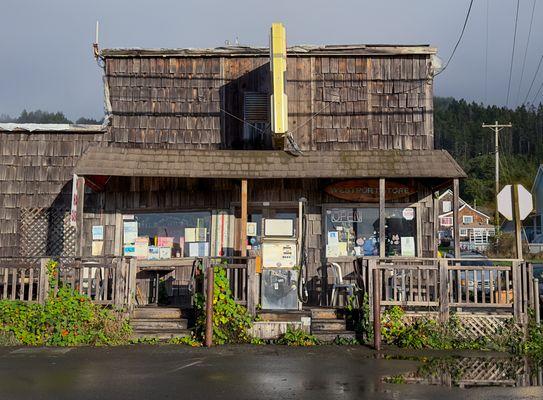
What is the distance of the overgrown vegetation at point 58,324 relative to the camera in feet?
38.3

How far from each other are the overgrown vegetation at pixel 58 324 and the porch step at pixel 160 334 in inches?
9.5

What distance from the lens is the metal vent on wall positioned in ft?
48.9

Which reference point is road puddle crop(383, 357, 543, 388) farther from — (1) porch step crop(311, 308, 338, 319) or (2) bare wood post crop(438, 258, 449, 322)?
(1) porch step crop(311, 308, 338, 319)

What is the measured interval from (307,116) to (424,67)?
295 centimetres

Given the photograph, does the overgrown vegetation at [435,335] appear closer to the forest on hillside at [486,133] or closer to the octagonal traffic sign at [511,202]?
the octagonal traffic sign at [511,202]

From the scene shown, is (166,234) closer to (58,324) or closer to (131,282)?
(131,282)

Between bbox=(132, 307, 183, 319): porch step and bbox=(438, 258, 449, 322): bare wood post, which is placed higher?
bbox=(438, 258, 449, 322): bare wood post

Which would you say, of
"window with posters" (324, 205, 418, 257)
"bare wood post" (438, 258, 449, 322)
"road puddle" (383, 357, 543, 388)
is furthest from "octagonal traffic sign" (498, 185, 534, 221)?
"road puddle" (383, 357, 543, 388)

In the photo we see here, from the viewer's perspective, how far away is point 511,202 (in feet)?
41.6

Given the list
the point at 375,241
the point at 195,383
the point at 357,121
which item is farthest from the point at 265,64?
the point at 195,383

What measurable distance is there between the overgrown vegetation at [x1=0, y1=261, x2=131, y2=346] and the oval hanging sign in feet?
18.2

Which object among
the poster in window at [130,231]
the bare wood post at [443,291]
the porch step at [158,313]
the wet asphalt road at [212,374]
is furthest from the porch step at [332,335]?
the poster in window at [130,231]

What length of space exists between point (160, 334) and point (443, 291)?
17.4ft

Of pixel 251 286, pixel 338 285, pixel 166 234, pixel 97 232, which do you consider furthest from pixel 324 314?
pixel 97 232
